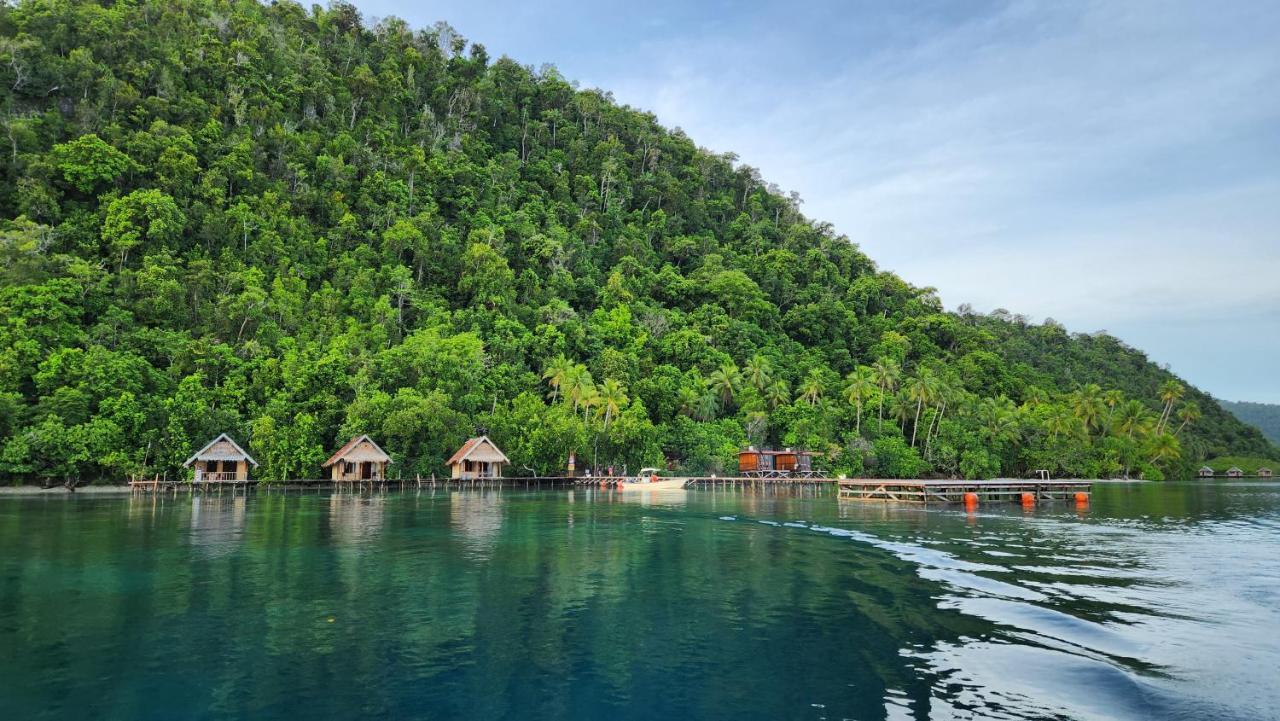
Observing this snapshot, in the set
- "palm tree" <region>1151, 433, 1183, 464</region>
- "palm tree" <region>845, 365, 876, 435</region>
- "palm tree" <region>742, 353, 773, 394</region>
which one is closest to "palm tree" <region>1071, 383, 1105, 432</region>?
"palm tree" <region>1151, 433, 1183, 464</region>

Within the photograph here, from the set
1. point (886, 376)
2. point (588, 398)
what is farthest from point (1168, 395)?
point (588, 398)

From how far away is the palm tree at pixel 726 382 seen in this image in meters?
78.4

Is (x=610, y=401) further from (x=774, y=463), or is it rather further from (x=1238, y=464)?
(x=1238, y=464)

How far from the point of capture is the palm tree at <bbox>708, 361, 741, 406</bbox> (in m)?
78.4

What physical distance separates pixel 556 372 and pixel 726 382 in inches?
Answer: 844

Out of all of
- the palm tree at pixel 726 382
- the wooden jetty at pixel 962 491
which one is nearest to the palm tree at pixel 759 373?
the palm tree at pixel 726 382

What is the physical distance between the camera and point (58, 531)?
24.8 m

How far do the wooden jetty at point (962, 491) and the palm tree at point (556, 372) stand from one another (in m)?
30.7

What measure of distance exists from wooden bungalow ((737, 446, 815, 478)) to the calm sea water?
42780 millimetres

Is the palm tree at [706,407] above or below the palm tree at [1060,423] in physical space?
above

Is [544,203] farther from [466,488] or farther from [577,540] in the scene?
[577,540]

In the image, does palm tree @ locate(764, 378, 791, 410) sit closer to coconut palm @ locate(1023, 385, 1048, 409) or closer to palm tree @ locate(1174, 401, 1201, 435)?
coconut palm @ locate(1023, 385, 1048, 409)

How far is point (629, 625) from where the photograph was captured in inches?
494

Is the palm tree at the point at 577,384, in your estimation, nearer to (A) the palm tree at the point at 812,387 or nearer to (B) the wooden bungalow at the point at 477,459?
(B) the wooden bungalow at the point at 477,459
